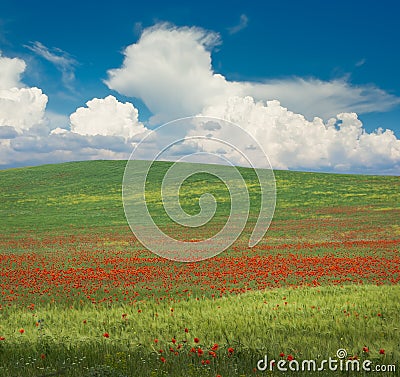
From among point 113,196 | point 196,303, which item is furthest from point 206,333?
point 113,196

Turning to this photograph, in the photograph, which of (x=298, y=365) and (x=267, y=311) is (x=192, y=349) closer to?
(x=298, y=365)

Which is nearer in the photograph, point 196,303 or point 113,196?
point 196,303

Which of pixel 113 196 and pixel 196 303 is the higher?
pixel 113 196

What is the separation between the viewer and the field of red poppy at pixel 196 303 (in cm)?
739

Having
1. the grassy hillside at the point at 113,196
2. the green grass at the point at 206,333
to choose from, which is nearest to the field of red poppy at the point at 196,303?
the green grass at the point at 206,333

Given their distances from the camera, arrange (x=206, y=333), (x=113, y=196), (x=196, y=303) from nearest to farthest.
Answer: (x=206, y=333) < (x=196, y=303) < (x=113, y=196)

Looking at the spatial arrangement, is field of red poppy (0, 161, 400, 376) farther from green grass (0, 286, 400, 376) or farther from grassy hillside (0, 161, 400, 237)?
grassy hillside (0, 161, 400, 237)

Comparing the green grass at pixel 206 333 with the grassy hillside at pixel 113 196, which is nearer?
the green grass at pixel 206 333

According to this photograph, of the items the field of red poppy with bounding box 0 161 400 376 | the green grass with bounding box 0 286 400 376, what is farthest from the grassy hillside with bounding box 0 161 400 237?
the green grass with bounding box 0 286 400 376

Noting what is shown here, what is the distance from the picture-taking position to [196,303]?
12.7 meters

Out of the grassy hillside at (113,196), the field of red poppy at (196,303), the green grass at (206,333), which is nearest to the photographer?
the green grass at (206,333)

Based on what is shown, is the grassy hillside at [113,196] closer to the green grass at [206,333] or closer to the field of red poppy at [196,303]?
the field of red poppy at [196,303]

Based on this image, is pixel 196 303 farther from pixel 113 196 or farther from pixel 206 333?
pixel 113 196

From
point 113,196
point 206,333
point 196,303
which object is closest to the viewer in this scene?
point 206,333
